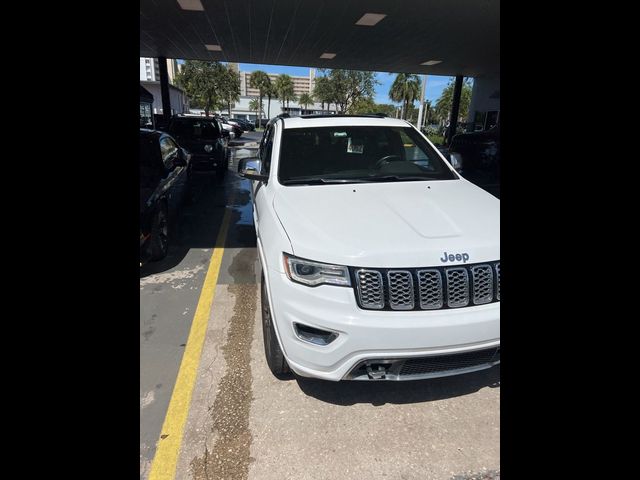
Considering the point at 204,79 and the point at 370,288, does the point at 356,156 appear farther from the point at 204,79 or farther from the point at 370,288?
the point at 204,79

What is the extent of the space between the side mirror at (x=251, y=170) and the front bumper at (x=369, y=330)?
5.20 feet

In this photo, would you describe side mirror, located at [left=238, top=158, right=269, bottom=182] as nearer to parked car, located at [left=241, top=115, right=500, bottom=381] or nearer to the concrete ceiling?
parked car, located at [left=241, top=115, right=500, bottom=381]

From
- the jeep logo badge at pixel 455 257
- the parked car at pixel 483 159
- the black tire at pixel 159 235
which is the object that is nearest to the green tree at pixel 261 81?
the parked car at pixel 483 159

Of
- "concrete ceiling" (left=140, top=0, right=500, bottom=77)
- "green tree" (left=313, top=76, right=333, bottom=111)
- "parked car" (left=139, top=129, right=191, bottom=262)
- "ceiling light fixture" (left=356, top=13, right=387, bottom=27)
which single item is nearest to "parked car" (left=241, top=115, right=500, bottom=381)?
"parked car" (left=139, top=129, right=191, bottom=262)

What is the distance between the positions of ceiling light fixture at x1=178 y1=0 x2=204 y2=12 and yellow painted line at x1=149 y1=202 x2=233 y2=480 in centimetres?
714

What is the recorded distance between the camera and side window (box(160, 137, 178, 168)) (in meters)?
5.55

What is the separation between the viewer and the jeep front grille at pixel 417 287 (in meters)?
2.10

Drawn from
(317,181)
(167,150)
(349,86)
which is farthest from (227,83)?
(317,181)

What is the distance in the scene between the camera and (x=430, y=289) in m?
2.13

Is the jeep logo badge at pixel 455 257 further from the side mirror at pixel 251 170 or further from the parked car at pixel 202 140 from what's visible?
the parked car at pixel 202 140

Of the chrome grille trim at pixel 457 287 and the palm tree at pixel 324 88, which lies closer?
the chrome grille trim at pixel 457 287
